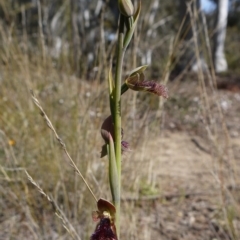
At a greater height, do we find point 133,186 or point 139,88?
point 139,88

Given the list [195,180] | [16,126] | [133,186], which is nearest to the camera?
[133,186]

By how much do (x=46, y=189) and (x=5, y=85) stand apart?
2.79 ft

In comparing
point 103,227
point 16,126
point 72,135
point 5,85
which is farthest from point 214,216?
point 103,227

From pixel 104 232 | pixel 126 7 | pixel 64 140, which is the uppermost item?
pixel 126 7

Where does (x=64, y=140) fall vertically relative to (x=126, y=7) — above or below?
below

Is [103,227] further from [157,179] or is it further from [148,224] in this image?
[157,179]

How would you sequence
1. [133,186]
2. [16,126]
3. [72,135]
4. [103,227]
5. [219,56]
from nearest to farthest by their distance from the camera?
[103,227] < [133,186] < [72,135] < [16,126] < [219,56]

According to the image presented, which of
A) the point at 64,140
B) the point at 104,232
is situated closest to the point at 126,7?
the point at 104,232

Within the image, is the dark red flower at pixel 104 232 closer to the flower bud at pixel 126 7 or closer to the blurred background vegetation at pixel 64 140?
the flower bud at pixel 126 7

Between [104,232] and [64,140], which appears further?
[64,140]

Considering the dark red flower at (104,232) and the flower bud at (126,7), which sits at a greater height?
the flower bud at (126,7)

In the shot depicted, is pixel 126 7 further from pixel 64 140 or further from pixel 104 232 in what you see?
pixel 64 140

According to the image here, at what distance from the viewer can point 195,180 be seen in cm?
252

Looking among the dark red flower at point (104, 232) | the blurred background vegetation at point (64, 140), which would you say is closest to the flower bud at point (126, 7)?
the dark red flower at point (104, 232)
